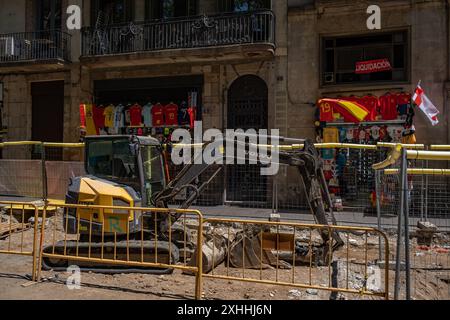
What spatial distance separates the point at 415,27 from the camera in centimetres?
1278

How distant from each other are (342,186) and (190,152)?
13.1 ft

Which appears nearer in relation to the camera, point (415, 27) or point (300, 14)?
point (415, 27)

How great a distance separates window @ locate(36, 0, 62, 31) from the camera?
17266 mm

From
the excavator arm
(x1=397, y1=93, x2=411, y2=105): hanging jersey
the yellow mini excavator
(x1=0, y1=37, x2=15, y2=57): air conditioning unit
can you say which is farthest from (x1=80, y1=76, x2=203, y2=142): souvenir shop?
the excavator arm

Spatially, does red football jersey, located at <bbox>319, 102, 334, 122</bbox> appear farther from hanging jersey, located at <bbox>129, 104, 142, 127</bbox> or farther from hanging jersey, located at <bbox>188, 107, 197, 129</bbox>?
hanging jersey, located at <bbox>129, 104, 142, 127</bbox>

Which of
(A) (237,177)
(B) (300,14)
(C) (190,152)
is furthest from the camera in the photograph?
(B) (300,14)

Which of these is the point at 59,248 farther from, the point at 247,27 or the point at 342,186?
the point at 247,27

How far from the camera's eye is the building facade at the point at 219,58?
42.2 ft

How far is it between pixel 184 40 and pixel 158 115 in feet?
9.47

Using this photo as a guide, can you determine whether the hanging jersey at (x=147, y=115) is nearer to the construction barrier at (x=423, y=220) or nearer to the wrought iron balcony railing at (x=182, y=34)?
the wrought iron balcony railing at (x=182, y=34)

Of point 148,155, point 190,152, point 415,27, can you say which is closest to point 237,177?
point 190,152

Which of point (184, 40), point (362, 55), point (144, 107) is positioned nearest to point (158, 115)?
point (144, 107)
